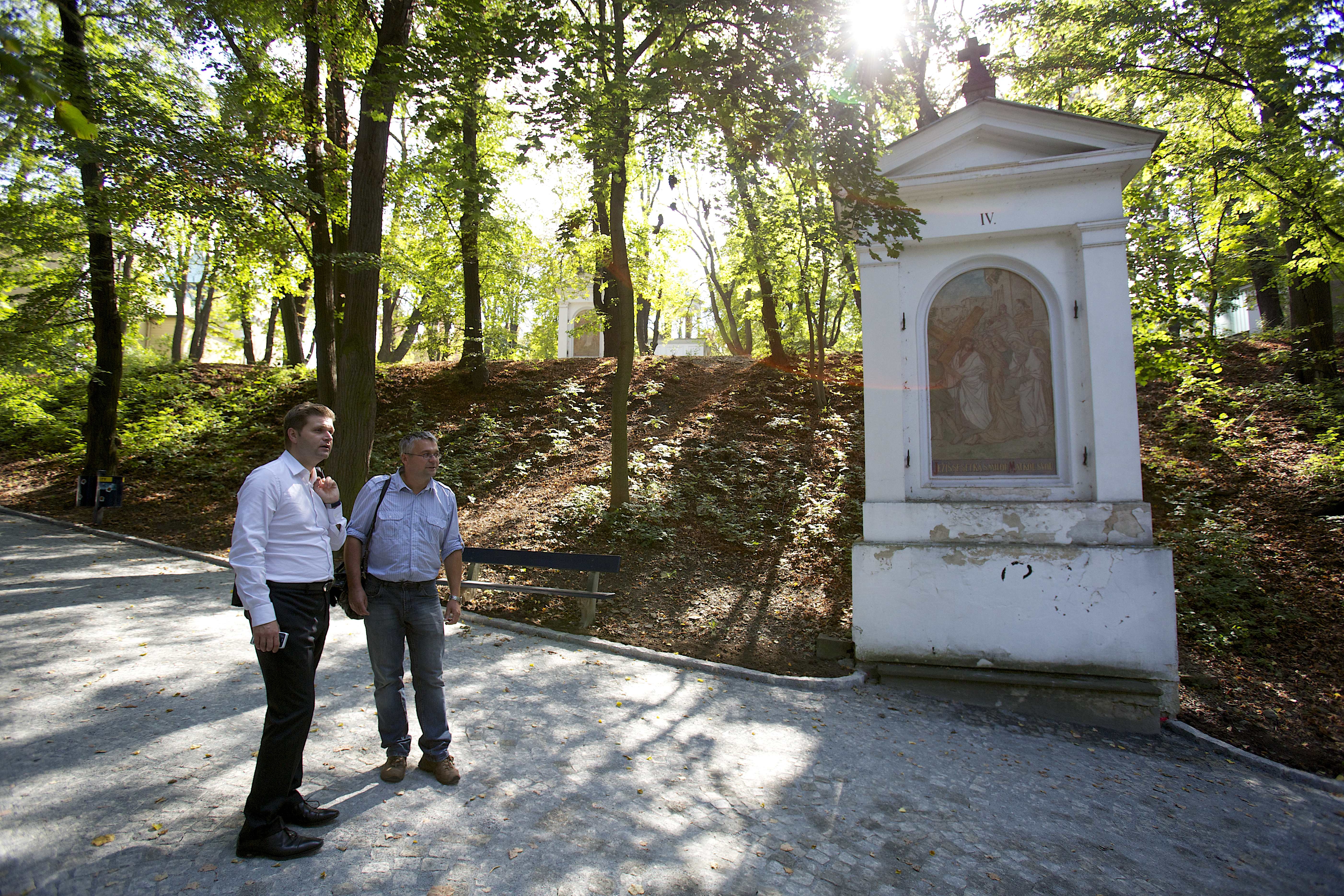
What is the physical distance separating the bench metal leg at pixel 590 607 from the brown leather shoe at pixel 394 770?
3.64m

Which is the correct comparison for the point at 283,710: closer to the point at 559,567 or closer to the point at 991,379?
the point at 559,567

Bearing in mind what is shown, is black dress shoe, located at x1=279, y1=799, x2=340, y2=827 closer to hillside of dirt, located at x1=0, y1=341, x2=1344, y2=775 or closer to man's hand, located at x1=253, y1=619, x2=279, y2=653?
man's hand, located at x1=253, y1=619, x2=279, y2=653

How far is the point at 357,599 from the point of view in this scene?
12.2 ft

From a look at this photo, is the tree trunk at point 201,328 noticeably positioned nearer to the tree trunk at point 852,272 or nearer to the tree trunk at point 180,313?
the tree trunk at point 180,313

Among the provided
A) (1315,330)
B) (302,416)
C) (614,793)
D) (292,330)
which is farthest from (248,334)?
(1315,330)

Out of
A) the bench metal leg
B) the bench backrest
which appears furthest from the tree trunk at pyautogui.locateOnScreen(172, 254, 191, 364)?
the bench metal leg

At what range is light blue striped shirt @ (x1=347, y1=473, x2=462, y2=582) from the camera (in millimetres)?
3824

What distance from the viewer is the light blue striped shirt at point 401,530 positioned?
3824 mm

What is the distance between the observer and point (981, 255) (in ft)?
22.3

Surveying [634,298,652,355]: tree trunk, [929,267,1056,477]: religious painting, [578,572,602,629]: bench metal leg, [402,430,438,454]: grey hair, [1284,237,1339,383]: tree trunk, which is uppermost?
[634,298,652,355]: tree trunk

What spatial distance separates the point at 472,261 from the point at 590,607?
11.0m

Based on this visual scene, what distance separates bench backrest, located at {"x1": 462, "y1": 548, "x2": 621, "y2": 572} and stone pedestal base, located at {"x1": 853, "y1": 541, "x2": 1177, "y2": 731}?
2509mm

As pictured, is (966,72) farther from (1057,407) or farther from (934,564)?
(934,564)

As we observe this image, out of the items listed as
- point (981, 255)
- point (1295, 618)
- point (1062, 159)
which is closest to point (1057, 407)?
point (981, 255)
